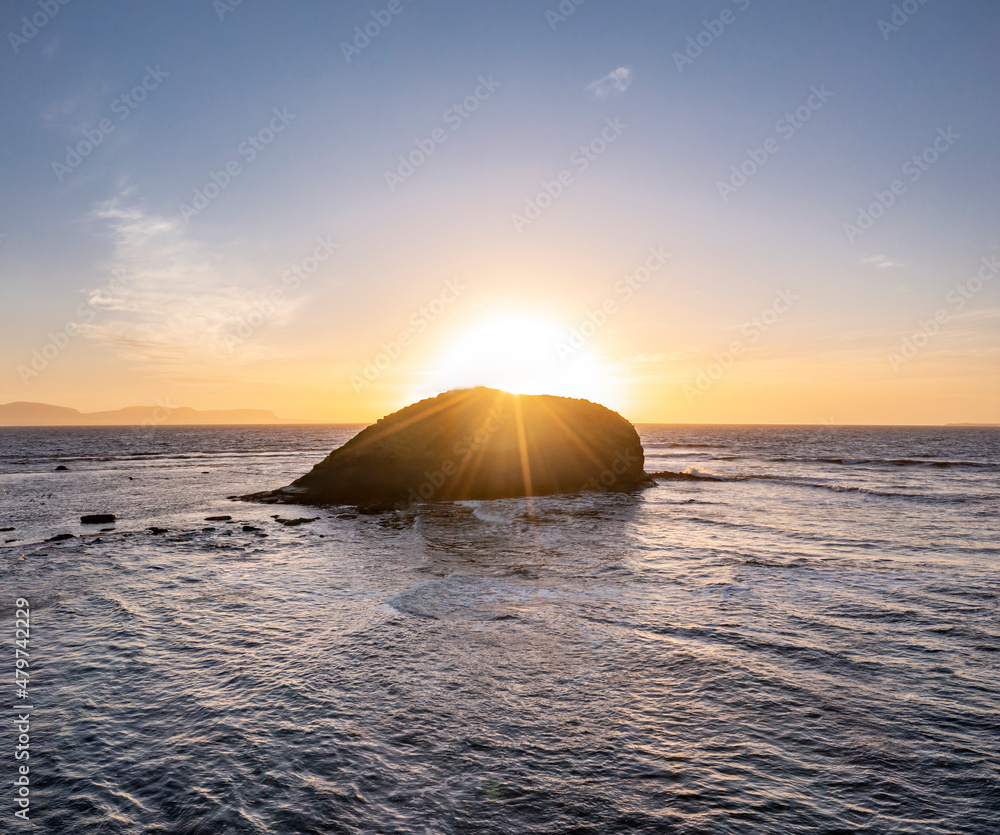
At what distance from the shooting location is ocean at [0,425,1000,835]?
579cm

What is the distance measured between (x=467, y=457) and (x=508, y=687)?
2762 cm

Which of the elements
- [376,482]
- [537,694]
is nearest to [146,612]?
[537,694]

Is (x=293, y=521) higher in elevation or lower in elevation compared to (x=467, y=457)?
lower

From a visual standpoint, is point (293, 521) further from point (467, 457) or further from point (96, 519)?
point (467, 457)

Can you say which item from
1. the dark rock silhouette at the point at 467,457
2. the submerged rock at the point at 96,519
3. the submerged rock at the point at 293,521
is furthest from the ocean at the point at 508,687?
the dark rock silhouette at the point at 467,457

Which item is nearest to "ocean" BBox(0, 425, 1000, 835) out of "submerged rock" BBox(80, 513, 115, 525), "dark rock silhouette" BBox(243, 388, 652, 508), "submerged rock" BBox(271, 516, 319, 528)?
"submerged rock" BBox(271, 516, 319, 528)

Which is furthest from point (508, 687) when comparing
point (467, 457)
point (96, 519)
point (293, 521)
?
point (467, 457)

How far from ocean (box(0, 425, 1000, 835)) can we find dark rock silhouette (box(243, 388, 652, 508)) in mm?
13627

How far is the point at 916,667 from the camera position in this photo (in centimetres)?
924

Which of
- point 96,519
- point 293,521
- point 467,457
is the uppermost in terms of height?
point 467,457

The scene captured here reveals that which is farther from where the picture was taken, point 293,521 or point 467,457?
point 467,457

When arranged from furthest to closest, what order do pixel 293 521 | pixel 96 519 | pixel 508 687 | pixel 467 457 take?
1. pixel 467 457
2. pixel 96 519
3. pixel 293 521
4. pixel 508 687

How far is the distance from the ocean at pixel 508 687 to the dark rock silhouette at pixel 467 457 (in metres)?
13.6

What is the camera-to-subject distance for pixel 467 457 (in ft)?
118
